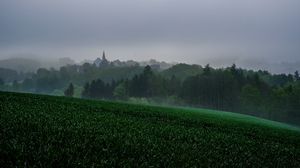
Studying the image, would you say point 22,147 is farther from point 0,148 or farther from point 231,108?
point 231,108

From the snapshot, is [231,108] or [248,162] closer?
[248,162]

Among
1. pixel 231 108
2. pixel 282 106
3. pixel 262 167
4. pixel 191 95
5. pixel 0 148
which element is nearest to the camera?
pixel 0 148

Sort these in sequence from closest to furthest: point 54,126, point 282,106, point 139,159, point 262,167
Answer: point 139,159, point 262,167, point 54,126, point 282,106

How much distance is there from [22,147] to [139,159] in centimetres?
387

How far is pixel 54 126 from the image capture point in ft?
50.6

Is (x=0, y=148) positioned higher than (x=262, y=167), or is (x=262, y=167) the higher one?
(x=0, y=148)

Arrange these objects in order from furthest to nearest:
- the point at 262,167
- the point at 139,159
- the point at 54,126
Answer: the point at 54,126 → the point at 262,167 → the point at 139,159

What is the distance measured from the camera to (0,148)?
33.6ft

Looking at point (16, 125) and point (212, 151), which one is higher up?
point (16, 125)

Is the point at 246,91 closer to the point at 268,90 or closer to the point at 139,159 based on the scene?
the point at 268,90

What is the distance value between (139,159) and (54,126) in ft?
18.2

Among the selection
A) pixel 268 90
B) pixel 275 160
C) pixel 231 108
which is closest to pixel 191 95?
pixel 231 108

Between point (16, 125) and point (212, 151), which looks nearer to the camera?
point (16, 125)

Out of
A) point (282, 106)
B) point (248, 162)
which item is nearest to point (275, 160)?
point (248, 162)
